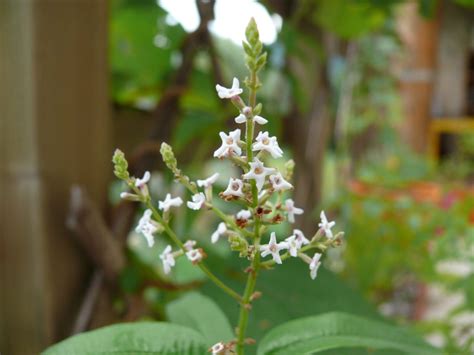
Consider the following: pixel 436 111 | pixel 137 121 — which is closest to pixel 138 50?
pixel 137 121

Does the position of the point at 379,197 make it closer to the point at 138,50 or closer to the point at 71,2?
the point at 138,50

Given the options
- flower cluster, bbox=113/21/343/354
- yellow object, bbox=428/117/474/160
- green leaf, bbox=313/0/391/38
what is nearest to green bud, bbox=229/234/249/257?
flower cluster, bbox=113/21/343/354

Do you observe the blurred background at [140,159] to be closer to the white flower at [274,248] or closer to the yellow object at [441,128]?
the white flower at [274,248]

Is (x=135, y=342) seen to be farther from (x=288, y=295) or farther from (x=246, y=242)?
(x=288, y=295)

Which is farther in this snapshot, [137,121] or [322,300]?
[137,121]

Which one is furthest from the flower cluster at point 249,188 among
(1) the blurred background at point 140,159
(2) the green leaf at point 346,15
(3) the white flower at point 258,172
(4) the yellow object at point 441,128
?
(4) the yellow object at point 441,128

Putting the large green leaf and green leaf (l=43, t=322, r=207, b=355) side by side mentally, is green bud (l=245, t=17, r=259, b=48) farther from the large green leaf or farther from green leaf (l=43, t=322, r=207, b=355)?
the large green leaf
